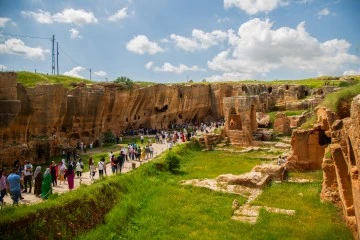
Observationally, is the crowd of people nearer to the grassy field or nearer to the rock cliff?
the rock cliff

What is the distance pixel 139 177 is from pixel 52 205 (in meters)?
6.92

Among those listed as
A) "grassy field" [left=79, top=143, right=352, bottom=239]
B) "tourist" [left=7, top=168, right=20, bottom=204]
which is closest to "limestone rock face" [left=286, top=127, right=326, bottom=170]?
"grassy field" [left=79, top=143, right=352, bottom=239]

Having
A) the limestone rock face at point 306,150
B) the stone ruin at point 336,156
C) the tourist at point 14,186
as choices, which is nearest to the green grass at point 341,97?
the stone ruin at point 336,156

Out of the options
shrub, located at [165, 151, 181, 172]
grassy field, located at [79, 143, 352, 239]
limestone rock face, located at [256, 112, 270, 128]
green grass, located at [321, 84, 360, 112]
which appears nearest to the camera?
grassy field, located at [79, 143, 352, 239]

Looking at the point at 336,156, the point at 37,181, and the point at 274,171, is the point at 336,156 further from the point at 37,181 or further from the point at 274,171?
the point at 37,181

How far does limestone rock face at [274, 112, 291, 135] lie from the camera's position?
1335 inches

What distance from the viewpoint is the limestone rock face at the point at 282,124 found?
111ft

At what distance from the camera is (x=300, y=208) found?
14.3m

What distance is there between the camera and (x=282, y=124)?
34.0 m

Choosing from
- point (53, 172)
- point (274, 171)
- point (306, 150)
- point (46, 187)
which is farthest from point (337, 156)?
point (53, 172)

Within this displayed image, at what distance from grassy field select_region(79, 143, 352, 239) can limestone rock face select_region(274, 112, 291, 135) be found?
1525cm

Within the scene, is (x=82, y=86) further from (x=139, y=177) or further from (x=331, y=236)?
(x=331, y=236)

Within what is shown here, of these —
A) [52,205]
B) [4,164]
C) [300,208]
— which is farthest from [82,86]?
[300,208]

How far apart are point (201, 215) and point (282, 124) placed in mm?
22441
